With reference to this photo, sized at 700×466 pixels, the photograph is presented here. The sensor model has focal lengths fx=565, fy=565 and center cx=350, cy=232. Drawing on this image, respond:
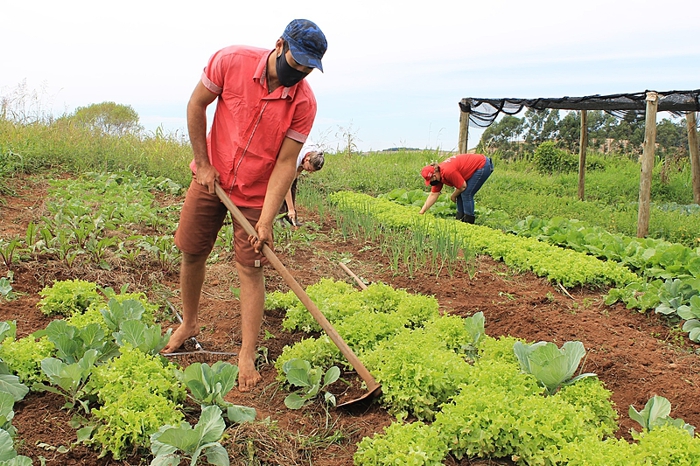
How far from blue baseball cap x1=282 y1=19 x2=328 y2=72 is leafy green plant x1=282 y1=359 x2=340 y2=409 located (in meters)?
1.53

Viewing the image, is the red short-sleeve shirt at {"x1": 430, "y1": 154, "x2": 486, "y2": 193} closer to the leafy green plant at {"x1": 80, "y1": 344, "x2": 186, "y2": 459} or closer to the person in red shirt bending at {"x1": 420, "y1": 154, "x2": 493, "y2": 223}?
the person in red shirt bending at {"x1": 420, "y1": 154, "x2": 493, "y2": 223}

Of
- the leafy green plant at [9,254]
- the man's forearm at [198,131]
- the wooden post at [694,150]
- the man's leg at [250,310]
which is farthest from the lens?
the wooden post at [694,150]

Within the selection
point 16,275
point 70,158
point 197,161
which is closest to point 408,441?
point 197,161

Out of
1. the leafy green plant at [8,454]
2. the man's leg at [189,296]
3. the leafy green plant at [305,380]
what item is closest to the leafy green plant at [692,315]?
the leafy green plant at [305,380]

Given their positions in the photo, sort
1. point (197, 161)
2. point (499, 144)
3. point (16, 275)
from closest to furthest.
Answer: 1. point (197, 161)
2. point (16, 275)
3. point (499, 144)

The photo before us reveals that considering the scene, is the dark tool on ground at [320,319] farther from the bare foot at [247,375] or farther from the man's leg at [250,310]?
the bare foot at [247,375]

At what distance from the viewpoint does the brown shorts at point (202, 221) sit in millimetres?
3238

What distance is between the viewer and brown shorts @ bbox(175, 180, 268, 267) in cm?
324

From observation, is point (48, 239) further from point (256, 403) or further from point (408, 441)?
point (408, 441)

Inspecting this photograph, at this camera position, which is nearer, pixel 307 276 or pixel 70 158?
pixel 307 276

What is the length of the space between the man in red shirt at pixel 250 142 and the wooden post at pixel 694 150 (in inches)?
419

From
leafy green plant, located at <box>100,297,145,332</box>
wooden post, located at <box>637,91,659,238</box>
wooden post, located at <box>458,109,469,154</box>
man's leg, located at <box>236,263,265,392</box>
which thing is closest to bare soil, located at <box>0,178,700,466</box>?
man's leg, located at <box>236,263,265,392</box>

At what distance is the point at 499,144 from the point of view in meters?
20.7

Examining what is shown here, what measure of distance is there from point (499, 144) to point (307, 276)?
16.8 m
